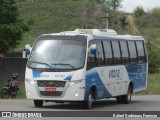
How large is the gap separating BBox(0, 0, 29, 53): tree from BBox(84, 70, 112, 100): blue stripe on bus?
14.6 meters

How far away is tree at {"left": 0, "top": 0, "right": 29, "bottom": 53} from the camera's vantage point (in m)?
39.3

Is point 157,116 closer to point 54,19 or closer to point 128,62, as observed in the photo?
point 128,62

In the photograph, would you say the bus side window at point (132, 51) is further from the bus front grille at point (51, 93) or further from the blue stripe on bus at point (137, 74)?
the bus front grille at point (51, 93)

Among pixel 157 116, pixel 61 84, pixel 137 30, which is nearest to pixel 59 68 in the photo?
pixel 61 84

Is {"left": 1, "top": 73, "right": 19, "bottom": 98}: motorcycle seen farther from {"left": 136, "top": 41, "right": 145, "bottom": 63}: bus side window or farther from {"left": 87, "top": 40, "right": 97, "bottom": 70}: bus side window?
{"left": 87, "top": 40, "right": 97, "bottom": 70}: bus side window

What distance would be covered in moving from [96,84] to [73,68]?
5.68 feet

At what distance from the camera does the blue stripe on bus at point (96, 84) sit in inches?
921

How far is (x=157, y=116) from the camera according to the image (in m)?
18.9

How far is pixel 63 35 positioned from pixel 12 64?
1828cm

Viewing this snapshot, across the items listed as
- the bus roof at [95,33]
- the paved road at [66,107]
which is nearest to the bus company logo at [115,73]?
the paved road at [66,107]

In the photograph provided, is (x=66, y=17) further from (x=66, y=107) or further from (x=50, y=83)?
(x=50, y=83)

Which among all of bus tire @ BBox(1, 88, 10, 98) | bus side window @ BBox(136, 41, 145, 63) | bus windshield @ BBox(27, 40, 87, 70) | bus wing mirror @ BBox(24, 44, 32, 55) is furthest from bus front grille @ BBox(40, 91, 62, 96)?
bus tire @ BBox(1, 88, 10, 98)

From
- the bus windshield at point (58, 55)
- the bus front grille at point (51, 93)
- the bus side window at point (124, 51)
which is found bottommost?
Answer: the bus front grille at point (51, 93)

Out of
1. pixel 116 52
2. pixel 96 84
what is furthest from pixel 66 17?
pixel 96 84
